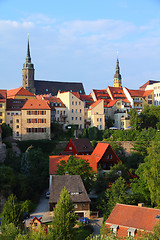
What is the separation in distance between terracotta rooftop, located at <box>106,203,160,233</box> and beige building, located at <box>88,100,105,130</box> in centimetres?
3926

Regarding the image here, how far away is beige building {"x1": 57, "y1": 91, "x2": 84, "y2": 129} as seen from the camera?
7362cm

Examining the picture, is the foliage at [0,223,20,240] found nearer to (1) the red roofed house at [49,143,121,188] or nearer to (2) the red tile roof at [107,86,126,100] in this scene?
(1) the red roofed house at [49,143,121,188]

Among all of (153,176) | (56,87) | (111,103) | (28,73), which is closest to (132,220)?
(153,176)

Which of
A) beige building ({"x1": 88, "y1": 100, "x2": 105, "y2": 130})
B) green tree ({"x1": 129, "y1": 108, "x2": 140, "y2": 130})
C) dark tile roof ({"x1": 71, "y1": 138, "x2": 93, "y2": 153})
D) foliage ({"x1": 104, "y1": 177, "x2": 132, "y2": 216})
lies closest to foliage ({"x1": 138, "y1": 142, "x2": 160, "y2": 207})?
foliage ({"x1": 104, "y1": 177, "x2": 132, "y2": 216})

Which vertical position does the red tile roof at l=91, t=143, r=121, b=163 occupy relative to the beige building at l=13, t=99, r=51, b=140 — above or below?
below

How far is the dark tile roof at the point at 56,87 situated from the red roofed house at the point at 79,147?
162 ft

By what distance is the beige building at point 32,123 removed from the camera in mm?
64125

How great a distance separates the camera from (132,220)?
31.7 metres

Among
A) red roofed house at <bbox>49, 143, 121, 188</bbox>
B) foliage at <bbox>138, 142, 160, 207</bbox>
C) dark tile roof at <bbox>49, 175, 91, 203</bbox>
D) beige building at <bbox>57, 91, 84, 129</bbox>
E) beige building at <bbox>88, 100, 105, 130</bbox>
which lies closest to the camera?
foliage at <bbox>138, 142, 160, 207</bbox>

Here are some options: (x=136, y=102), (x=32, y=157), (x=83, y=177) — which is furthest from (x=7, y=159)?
(x=136, y=102)

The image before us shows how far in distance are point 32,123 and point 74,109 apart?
1252 cm

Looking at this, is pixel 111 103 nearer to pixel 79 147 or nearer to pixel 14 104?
pixel 14 104

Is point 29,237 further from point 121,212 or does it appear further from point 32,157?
point 32,157

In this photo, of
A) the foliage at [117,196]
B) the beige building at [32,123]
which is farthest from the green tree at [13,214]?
the beige building at [32,123]
